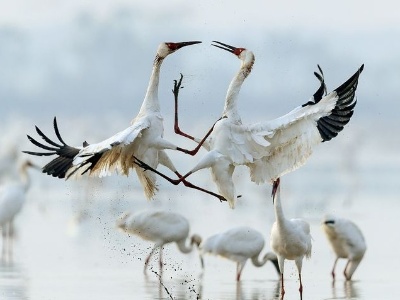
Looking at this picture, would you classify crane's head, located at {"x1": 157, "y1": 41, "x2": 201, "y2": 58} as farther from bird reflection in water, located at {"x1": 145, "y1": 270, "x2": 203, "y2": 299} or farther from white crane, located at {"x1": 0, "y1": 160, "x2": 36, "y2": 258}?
white crane, located at {"x1": 0, "y1": 160, "x2": 36, "y2": 258}

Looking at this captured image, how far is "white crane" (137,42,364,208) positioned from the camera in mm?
12047

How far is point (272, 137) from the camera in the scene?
1232 centimetres

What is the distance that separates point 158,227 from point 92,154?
623 cm

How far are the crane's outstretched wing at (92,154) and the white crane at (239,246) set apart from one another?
4248 millimetres

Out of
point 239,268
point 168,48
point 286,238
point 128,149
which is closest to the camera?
point 128,149

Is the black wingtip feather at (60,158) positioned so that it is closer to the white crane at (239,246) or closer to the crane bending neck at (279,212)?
the crane bending neck at (279,212)

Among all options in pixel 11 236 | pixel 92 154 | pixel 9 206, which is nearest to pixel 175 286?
pixel 92 154

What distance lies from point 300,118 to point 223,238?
517 cm

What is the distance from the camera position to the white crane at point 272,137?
12047 mm

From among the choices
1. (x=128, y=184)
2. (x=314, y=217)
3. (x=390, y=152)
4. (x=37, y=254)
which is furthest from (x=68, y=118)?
(x=37, y=254)

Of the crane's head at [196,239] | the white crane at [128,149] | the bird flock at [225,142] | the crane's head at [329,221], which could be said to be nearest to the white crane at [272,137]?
the bird flock at [225,142]

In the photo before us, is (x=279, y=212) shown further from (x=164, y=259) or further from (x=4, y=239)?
(x=4, y=239)

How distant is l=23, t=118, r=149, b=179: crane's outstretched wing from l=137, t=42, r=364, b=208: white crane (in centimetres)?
41

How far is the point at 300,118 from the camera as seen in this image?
12.0 metres
